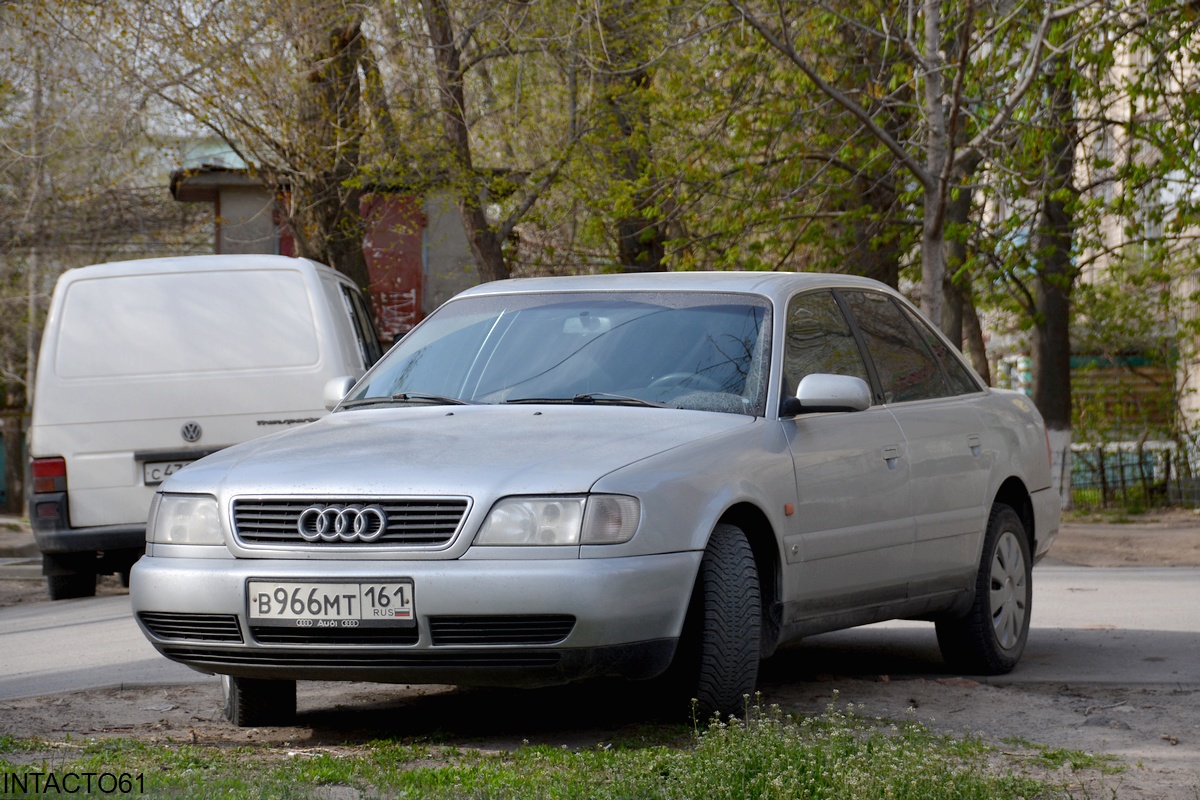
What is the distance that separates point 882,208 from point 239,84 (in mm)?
7308

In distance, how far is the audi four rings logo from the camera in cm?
469

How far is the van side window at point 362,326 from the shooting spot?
1090 cm

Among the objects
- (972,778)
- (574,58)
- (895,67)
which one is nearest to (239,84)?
(574,58)

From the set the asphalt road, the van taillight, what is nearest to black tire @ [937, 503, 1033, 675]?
the asphalt road

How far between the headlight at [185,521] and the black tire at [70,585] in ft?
19.7

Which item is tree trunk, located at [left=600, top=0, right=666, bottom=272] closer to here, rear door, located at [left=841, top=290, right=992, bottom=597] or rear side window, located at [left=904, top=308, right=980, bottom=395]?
rear side window, located at [left=904, top=308, right=980, bottom=395]

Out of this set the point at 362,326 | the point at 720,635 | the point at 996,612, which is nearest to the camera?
the point at 720,635

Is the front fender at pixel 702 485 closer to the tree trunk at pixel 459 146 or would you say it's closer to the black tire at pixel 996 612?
the black tire at pixel 996 612

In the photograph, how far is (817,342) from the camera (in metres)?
6.14

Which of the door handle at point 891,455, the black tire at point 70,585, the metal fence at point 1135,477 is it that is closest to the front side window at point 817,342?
the door handle at point 891,455

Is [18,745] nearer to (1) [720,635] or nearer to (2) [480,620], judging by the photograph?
(2) [480,620]

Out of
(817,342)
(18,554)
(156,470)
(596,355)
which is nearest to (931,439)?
(817,342)

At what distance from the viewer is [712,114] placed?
53.5ft

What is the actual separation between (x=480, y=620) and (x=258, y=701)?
1282 mm
